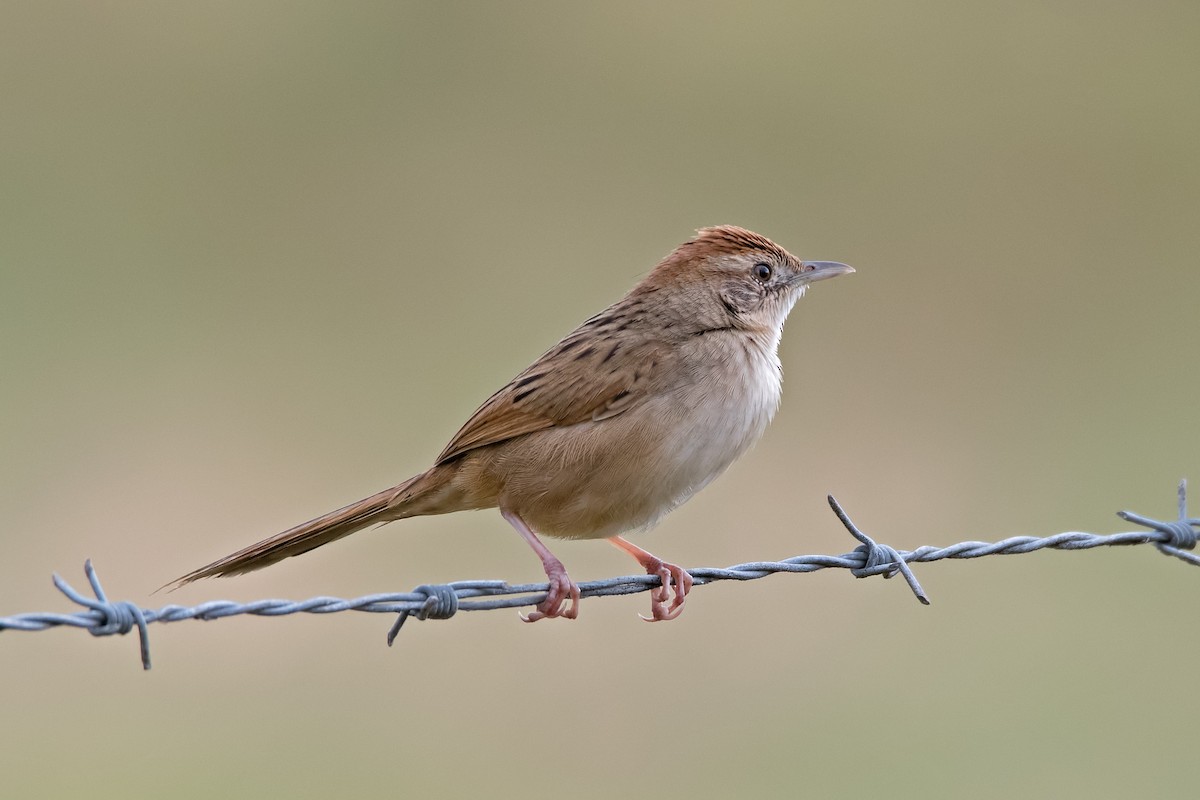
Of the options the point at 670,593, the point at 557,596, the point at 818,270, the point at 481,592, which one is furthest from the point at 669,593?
the point at 818,270

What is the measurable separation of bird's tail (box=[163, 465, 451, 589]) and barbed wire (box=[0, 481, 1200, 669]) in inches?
21.8

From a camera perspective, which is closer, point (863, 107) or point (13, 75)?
point (13, 75)

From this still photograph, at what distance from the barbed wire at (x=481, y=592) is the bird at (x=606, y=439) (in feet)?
1.69

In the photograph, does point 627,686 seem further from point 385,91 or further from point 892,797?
point 385,91

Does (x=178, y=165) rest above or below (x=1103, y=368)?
above

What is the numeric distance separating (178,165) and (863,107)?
854cm

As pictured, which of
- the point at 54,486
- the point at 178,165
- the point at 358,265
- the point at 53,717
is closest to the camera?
the point at 53,717

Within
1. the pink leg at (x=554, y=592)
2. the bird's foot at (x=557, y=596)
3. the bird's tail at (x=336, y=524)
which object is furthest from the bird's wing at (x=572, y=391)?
the bird's foot at (x=557, y=596)

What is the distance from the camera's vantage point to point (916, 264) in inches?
573

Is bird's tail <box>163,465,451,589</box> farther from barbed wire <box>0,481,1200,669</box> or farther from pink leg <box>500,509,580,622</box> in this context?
barbed wire <box>0,481,1200,669</box>

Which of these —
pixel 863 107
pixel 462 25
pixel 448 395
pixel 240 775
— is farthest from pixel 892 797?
pixel 462 25

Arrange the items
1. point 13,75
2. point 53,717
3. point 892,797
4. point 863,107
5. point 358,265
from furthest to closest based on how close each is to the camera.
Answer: point 863,107 → point 13,75 → point 358,265 → point 53,717 → point 892,797

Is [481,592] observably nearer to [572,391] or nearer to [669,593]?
[572,391]

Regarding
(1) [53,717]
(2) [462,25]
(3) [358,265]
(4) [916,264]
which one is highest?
(2) [462,25]
